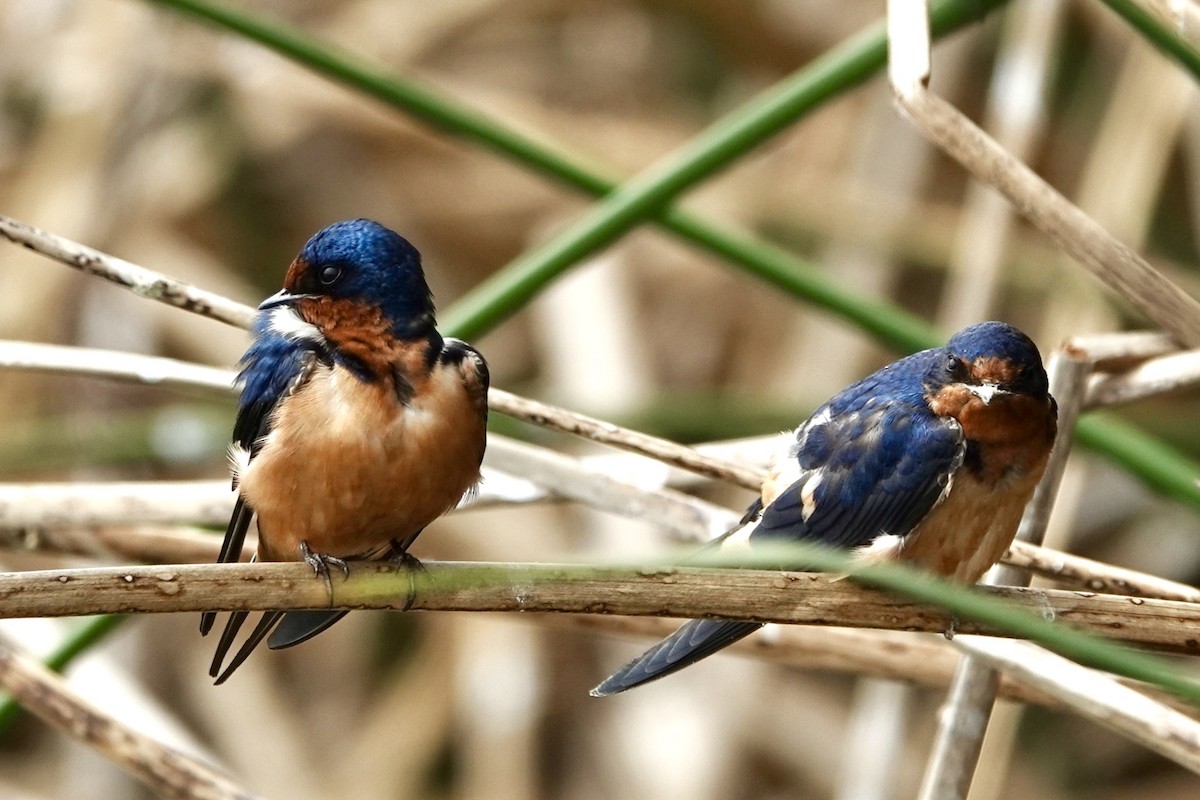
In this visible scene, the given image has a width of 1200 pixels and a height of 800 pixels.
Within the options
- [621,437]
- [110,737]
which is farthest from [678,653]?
[110,737]

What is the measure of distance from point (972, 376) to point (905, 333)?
0.33ft

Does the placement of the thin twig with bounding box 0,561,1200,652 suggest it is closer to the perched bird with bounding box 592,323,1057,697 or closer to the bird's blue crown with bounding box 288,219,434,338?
the perched bird with bounding box 592,323,1057,697

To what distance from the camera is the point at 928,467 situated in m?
1.68

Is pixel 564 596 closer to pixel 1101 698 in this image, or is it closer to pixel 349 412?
pixel 349 412

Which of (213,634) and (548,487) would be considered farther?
(213,634)

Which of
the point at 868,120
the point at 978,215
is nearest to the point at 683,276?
the point at 868,120

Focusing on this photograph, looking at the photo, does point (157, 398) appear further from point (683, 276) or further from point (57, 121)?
point (683, 276)

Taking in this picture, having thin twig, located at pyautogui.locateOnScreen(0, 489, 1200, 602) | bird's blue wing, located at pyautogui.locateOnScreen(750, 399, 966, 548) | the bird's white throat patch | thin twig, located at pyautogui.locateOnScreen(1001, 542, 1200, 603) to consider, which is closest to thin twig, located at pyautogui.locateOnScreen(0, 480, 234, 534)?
thin twig, located at pyautogui.locateOnScreen(0, 489, 1200, 602)

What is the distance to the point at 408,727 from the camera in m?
3.25

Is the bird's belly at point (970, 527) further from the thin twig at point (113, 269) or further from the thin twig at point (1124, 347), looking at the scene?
the thin twig at point (113, 269)

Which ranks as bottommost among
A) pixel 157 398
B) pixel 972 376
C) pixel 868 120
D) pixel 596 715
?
pixel 972 376

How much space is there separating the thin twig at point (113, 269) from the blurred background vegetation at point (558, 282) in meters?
1.08

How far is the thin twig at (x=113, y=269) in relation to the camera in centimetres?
149

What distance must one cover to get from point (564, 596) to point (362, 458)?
0.42 m
